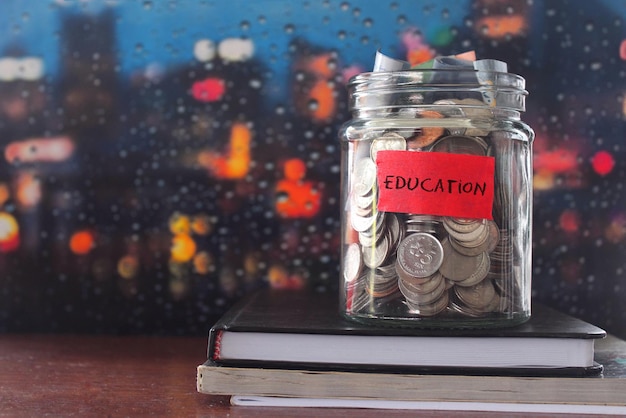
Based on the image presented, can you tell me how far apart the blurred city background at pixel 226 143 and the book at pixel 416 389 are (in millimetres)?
374

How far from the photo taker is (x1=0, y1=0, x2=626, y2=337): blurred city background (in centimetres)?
107

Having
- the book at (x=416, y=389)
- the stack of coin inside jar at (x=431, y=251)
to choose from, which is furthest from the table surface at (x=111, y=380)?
the stack of coin inside jar at (x=431, y=251)

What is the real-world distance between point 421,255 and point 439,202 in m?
0.05

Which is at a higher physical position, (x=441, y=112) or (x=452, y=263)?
(x=441, y=112)

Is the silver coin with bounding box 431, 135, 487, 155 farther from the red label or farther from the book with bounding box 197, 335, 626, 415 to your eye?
the book with bounding box 197, 335, 626, 415

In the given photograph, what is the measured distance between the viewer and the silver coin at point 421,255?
2.41 feet

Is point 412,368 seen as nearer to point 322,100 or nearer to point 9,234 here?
point 322,100

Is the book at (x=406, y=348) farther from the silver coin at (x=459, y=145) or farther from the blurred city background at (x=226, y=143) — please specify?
the blurred city background at (x=226, y=143)

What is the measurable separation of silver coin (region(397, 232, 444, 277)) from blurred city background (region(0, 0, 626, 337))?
344 mm

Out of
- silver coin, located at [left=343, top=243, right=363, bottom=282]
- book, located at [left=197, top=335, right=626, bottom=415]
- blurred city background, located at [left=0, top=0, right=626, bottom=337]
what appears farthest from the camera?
blurred city background, located at [left=0, top=0, right=626, bottom=337]

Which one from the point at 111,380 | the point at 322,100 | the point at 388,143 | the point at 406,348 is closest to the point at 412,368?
the point at 406,348

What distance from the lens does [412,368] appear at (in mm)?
708

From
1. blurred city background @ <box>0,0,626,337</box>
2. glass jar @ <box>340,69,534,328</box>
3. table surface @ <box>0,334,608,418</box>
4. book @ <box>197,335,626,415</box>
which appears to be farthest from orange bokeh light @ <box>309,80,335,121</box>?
book @ <box>197,335,626,415</box>

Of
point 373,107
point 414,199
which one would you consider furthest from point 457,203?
point 373,107
